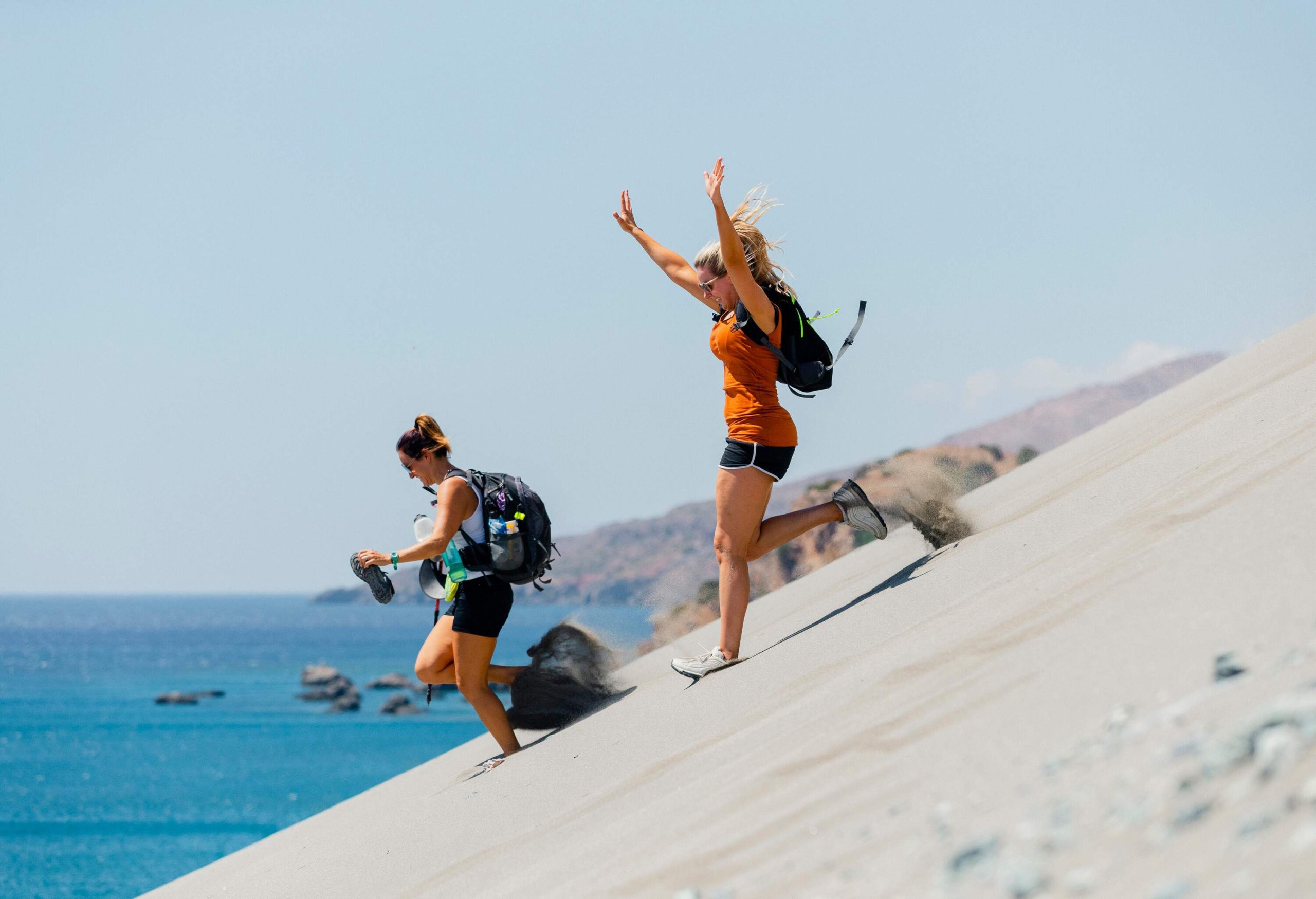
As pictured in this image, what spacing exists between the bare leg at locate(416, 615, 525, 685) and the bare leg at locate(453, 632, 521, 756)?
6 centimetres

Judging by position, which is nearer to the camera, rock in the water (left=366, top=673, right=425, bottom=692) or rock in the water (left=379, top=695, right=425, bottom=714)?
rock in the water (left=379, top=695, right=425, bottom=714)

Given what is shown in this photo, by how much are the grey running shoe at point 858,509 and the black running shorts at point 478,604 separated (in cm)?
146

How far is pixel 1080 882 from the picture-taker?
1750 mm

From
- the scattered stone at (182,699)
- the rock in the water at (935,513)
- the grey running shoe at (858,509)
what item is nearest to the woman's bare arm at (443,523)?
the grey running shoe at (858,509)

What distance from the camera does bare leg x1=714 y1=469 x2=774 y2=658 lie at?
4.63 meters

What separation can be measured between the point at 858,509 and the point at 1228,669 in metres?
2.80

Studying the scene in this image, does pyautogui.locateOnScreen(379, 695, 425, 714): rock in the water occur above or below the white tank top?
above

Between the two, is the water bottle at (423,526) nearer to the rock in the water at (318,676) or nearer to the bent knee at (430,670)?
the bent knee at (430,670)

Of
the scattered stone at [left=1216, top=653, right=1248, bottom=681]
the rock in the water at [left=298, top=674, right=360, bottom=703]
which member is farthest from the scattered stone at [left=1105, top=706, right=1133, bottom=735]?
the rock in the water at [left=298, top=674, right=360, bottom=703]

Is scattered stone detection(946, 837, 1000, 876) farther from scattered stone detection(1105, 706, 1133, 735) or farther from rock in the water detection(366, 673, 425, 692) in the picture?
rock in the water detection(366, 673, 425, 692)

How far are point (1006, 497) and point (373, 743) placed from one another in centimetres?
5524

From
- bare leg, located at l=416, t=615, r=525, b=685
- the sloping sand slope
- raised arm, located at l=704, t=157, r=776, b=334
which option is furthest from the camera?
bare leg, located at l=416, t=615, r=525, b=685

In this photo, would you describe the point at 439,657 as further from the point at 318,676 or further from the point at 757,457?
the point at 318,676

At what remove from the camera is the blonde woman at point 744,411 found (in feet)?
15.1
